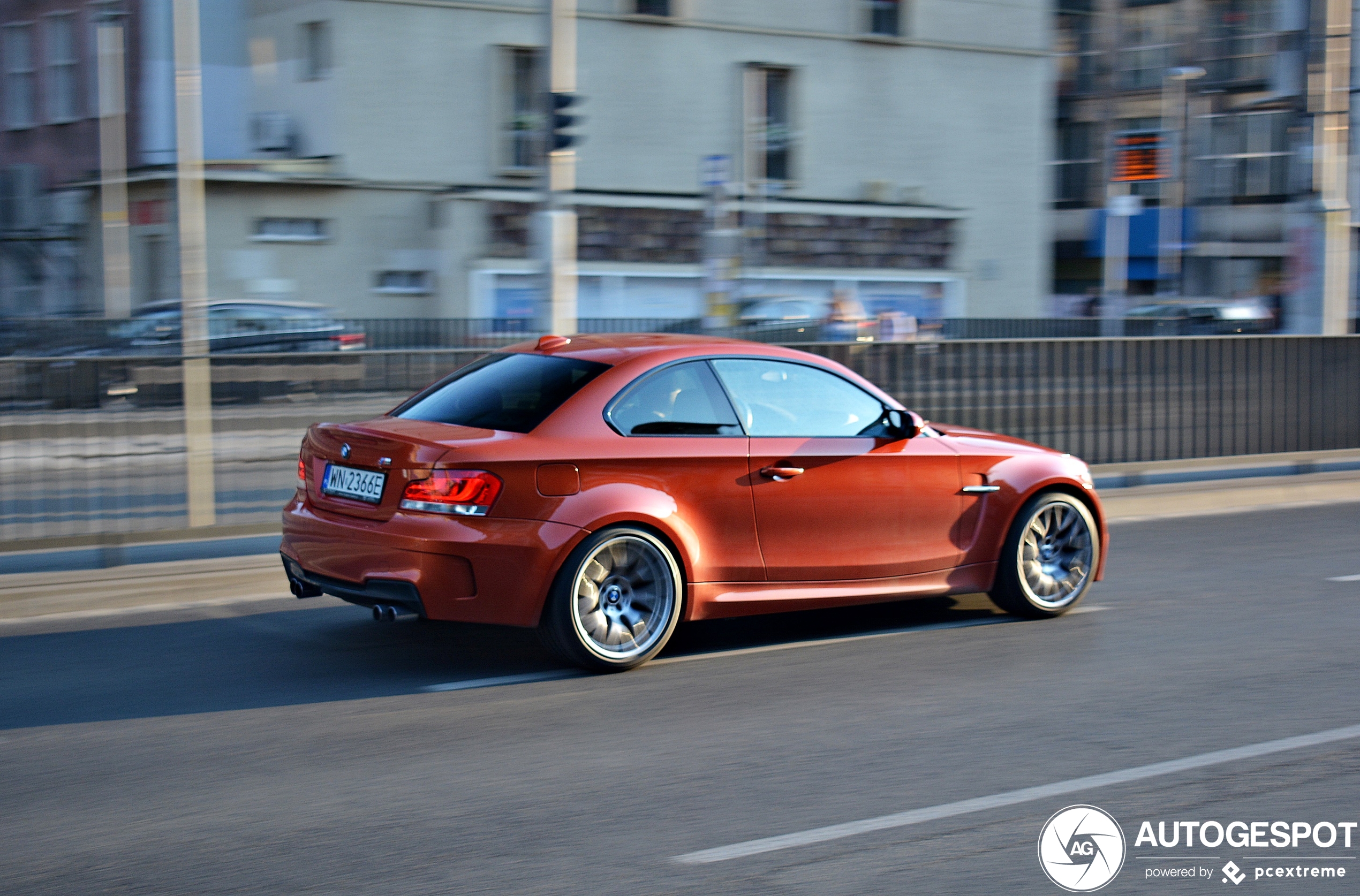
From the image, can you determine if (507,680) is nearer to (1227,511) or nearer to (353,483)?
(353,483)

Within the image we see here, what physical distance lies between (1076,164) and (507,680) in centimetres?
5203

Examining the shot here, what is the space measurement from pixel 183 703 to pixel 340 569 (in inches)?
33.1

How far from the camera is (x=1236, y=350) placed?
46.2ft

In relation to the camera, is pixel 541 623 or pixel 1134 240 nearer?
pixel 541 623

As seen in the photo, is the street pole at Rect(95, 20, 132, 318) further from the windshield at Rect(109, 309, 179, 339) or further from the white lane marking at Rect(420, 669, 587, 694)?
the white lane marking at Rect(420, 669, 587, 694)

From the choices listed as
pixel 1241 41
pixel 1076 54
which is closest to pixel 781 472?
pixel 1241 41

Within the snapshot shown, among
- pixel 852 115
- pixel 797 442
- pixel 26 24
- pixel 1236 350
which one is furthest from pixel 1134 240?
pixel 797 442

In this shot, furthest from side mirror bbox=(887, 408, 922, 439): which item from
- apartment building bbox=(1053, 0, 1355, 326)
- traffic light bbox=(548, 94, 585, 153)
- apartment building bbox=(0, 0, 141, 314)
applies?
apartment building bbox=(1053, 0, 1355, 326)

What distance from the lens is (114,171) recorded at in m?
32.8

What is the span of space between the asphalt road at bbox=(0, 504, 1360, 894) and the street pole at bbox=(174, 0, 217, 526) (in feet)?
7.01

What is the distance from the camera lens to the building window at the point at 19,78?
37.2 meters

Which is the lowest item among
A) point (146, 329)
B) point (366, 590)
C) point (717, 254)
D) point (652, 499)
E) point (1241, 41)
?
point (366, 590)

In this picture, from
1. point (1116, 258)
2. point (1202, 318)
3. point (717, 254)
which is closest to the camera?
point (717, 254)

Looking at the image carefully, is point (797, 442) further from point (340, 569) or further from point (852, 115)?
point (852, 115)
